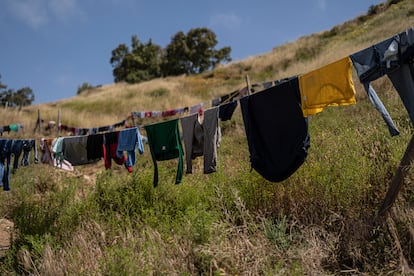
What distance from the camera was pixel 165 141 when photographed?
18.2 feet

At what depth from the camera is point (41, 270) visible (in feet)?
14.6

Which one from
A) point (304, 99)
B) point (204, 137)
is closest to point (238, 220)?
point (204, 137)

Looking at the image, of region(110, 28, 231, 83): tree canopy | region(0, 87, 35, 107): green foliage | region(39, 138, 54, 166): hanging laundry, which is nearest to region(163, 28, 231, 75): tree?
region(110, 28, 231, 83): tree canopy

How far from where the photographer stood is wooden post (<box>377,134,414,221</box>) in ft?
11.6

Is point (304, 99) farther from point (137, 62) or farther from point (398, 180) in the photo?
point (137, 62)

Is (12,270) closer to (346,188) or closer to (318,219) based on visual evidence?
(318,219)

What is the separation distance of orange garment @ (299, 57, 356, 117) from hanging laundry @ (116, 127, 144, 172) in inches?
118

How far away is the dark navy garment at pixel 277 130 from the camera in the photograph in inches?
162

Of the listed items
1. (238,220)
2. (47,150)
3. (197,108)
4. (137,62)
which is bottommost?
(238,220)

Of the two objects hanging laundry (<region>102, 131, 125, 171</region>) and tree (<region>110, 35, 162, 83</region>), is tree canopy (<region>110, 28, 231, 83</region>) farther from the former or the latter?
hanging laundry (<region>102, 131, 125, 171</region>)

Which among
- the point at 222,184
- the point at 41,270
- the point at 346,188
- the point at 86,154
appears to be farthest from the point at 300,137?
the point at 86,154

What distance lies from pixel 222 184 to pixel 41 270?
2840 millimetres

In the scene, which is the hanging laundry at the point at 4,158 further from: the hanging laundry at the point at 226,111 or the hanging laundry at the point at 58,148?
the hanging laundry at the point at 226,111

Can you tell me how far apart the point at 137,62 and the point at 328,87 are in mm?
37959
